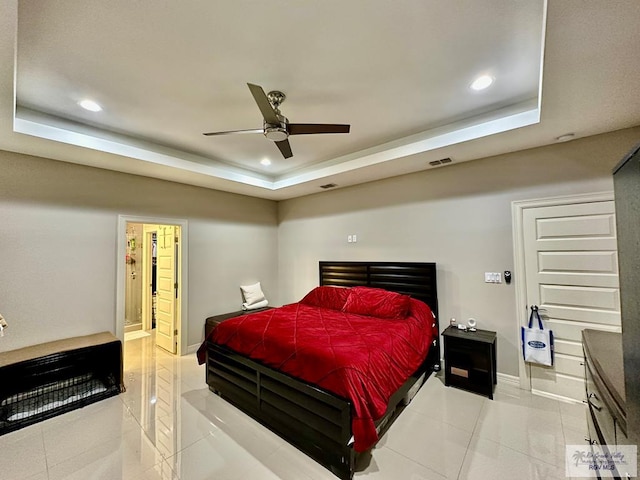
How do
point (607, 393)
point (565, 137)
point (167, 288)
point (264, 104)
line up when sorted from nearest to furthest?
point (607, 393) → point (264, 104) → point (565, 137) → point (167, 288)

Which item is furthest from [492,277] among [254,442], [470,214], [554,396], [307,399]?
[254,442]

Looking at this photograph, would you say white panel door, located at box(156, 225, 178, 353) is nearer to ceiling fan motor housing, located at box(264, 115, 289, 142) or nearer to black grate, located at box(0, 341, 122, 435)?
black grate, located at box(0, 341, 122, 435)

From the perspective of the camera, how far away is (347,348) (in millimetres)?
2373

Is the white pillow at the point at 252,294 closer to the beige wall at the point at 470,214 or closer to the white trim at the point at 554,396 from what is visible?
the beige wall at the point at 470,214

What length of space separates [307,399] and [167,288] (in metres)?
3.50

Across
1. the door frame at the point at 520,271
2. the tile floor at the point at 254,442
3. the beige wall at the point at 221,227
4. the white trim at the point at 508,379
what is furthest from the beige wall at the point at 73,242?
the door frame at the point at 520,271

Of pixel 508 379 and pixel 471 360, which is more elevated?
pixel 471 360

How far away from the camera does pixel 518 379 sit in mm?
3201

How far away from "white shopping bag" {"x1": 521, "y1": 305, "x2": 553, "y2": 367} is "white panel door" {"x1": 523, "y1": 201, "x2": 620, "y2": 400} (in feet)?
0.31

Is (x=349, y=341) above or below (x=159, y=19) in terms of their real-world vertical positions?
below

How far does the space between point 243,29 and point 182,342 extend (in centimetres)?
427

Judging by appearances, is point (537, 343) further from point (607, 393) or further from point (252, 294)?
point (252, 294)

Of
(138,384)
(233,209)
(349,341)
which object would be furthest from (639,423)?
(233,209)

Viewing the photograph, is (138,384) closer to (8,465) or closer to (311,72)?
(8,465)
